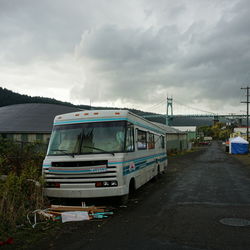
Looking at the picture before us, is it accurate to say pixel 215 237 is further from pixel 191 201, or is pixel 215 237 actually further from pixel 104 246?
pixel 191 201

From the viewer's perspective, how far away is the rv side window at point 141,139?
10406mm

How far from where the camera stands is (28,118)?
37844mm

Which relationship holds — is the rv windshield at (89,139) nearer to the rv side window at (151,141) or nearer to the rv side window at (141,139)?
the rv side window at (141,139)

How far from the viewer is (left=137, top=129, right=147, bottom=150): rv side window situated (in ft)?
34.1

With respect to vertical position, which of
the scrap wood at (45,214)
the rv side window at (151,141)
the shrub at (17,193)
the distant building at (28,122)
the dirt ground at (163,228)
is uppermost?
the distant building at (28,122)

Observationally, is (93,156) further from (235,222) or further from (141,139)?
(235,222)

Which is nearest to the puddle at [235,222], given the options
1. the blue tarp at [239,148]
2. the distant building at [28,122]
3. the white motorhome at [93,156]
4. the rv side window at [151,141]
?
the white motorhome at [93,156]

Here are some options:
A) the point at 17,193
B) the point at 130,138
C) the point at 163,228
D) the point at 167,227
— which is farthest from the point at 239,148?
the point at 17,193

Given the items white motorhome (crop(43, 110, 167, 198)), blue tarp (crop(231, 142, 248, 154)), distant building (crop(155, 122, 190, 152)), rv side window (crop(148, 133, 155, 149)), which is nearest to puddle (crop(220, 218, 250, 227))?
white motorhome (crop(43, 110, 167, 198))

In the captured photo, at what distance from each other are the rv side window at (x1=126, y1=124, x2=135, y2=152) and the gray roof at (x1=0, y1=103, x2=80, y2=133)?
23987mm

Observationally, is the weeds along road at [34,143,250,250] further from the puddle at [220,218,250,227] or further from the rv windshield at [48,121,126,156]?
the rv windshield at [48,121,126,156]

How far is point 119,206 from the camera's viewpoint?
8867 mm

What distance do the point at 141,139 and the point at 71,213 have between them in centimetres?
426

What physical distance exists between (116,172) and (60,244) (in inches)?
111
